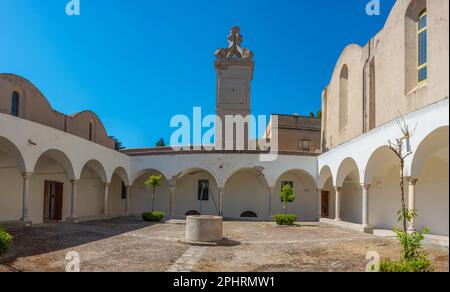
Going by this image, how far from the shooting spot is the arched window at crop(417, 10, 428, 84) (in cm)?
1430

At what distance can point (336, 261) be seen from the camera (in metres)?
9.48

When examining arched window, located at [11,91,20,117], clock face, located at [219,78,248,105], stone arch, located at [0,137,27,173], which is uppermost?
clock face, located at [219,78,248,105]

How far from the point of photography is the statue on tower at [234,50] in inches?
1238

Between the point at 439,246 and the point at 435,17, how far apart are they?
7.64 meters

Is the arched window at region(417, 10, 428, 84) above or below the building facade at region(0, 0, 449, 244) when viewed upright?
above

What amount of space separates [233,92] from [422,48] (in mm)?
17862

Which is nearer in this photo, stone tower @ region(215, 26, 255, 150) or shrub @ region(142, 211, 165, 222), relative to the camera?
shrub @ region(142, 211, 165, 222)

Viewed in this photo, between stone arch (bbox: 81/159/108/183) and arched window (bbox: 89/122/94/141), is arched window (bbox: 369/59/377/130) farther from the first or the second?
arched window (bbox: 89/122/94/141)

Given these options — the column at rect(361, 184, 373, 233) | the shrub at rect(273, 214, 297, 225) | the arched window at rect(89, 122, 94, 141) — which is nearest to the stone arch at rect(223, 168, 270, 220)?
the shrub at rect(273, 214, 297, 225)

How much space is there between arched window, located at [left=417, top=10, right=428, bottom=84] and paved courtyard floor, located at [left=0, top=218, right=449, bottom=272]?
6447mm

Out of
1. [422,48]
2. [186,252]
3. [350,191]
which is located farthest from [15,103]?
[350,191]
